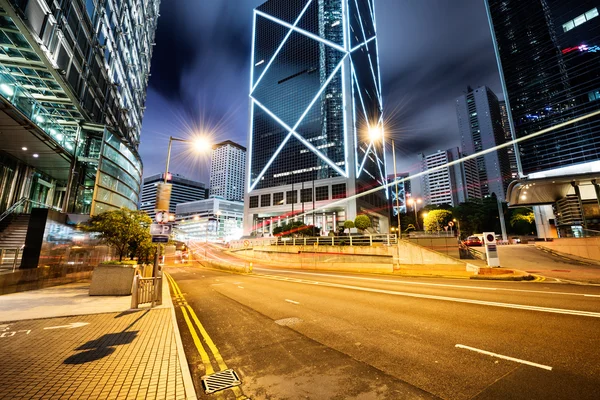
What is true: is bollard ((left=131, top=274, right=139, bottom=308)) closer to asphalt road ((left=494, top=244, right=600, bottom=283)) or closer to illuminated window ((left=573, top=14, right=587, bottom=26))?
asphalt road ((left=494, top=244, right=600, bottom=283))

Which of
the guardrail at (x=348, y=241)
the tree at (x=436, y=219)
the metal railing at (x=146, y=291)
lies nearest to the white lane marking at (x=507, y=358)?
the metal railing at (x=146, y=291)

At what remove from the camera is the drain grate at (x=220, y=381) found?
12.5ft

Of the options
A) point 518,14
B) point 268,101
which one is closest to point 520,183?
point 518,14

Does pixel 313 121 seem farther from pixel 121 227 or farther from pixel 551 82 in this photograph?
pixel 121 227

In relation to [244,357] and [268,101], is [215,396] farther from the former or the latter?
[268,101]

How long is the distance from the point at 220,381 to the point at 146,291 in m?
7.68

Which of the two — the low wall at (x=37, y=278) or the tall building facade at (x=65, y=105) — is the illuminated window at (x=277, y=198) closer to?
the tall building facade at (x=65, y=105)

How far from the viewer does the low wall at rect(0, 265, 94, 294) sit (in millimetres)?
12195

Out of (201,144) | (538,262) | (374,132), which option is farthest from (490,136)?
(201,144)

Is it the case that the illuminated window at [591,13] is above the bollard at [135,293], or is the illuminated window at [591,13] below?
above

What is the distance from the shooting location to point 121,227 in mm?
14789

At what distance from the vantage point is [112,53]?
29172 millimetres

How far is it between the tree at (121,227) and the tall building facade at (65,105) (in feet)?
25.4

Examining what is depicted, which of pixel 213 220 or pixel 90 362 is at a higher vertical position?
pixel 213 220
